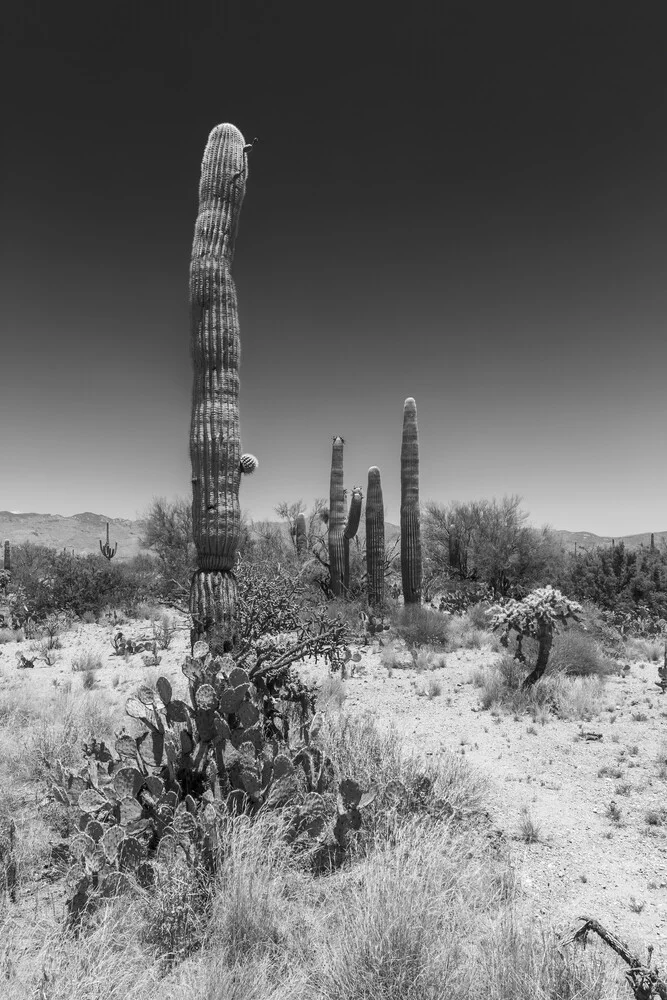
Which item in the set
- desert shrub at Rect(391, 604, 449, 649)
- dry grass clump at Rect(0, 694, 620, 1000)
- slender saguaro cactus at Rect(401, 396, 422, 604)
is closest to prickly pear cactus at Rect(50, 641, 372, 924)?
dry grass clump at Rect(0, 694, 620, 1000)

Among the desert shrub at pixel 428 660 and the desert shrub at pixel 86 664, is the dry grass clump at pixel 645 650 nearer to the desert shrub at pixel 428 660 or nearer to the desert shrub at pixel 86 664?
the desert shrub at pixel 428 660

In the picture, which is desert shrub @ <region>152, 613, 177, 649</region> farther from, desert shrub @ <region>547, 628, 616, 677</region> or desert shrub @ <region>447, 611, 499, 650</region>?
desert shrub @ <region>547, 628, 616, 677</region>

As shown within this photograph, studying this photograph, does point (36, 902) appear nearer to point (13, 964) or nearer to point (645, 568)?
point (13, 964)

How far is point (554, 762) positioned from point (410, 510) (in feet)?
30.9

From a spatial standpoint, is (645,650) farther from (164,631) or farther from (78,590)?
(78,590)

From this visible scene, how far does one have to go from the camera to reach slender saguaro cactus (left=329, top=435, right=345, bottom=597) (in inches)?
639

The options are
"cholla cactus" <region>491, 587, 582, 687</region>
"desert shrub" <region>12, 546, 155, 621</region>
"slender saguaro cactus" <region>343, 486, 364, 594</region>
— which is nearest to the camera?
"cholla cactus" <region>491, 587, 582, 687</region>

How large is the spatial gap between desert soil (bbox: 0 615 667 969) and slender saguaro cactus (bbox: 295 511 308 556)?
426 inches

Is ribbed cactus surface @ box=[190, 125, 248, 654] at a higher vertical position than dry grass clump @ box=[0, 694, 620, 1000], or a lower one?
higher

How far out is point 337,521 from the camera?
655 inches

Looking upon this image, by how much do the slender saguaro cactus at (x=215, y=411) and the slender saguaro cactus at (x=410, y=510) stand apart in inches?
295

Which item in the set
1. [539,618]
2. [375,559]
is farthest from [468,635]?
[539,618]

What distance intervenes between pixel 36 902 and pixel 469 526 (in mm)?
21323

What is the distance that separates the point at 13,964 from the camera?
245cm
